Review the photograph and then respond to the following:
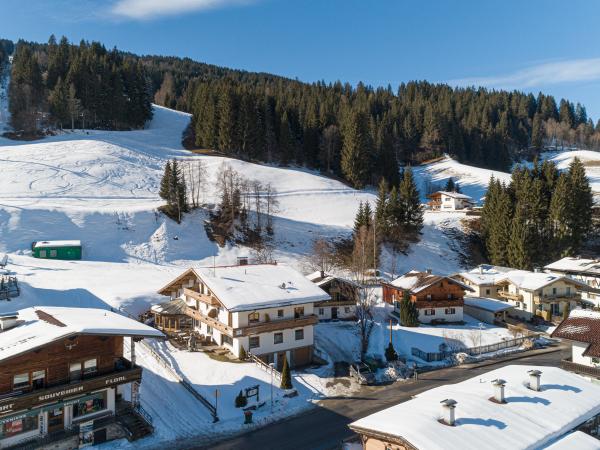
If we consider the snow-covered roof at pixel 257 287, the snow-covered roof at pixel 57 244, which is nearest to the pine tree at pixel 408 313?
the snow-covered roof at pixel 257 287

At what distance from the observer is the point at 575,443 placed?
16172 mm

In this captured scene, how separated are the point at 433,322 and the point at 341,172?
61240 mm

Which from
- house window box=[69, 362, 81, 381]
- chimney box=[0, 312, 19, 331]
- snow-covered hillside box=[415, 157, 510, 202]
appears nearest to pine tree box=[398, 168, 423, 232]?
snow-covered hillside box=[415, 157, 510, 202]

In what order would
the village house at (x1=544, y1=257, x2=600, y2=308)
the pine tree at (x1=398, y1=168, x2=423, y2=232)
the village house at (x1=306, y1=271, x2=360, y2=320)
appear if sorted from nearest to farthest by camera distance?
the village house at (x1=306, y1=271, x2=360, y2=320)
the village house at (x1=544, y1=257, x2=600, y2=308)
the pine tree at (x1=398, y1=168, x2=423, y2=232)

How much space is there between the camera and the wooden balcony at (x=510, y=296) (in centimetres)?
5585

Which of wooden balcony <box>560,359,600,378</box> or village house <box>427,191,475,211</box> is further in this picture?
village house <box>427,191,475,211</box>

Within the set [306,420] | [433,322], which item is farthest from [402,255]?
[306,420]

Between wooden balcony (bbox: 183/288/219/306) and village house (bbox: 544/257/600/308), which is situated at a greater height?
wooden balcony (bbox: 183/288/219/306)

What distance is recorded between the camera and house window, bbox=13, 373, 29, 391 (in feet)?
72.2

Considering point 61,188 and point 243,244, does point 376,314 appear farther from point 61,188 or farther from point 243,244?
point 61,188

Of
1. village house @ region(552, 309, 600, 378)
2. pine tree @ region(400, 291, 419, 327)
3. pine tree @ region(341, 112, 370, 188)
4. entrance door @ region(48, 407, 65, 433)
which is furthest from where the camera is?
pine tree @ region(341, 112, 370, 188)

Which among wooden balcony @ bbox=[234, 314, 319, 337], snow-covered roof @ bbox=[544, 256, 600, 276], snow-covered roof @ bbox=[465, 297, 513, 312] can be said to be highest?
snow-covered roof @ bbox=[544, 256, 600, 276]

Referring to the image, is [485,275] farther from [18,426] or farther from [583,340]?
[18,426]

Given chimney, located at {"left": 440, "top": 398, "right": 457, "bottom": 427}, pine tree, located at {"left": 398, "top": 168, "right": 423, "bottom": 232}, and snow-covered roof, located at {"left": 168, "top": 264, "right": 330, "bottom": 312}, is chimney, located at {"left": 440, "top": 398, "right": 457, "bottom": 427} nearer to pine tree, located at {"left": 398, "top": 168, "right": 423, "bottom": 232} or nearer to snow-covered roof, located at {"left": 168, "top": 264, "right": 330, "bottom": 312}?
snow-covered roof, located at {"left": 168, "top": 264, "right": 330, "bottom": 312}
